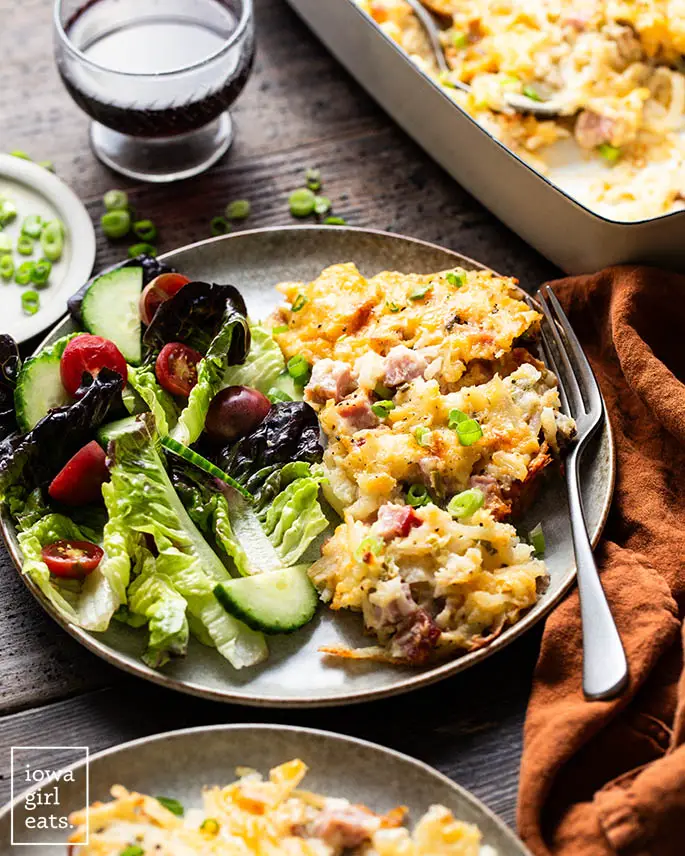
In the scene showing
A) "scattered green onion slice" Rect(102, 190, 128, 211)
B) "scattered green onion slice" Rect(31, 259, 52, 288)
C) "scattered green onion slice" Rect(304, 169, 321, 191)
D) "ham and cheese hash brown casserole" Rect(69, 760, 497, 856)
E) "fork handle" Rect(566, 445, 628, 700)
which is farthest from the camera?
"scattered green onion slice" Rect(304, 169, 321, 191)

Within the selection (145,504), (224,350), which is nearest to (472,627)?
(145,504)

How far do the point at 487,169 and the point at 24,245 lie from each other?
1.91 m

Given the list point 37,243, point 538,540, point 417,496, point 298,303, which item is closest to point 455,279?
point 298,303

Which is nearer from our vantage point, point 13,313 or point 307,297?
point 307,297

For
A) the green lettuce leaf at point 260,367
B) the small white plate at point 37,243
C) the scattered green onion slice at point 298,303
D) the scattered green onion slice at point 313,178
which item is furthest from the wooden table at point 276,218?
the green lettuce leaf at point 260,367

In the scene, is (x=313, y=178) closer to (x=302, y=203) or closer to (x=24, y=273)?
(x=302, y=203)

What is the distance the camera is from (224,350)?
137 inches

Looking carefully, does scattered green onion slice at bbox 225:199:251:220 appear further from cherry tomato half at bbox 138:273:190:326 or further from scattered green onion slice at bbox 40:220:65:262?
cherry tomato half at bbox 138:273:190:326

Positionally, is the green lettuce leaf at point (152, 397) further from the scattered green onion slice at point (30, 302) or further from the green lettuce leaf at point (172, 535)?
the scattered green onion slice at point (30, 302)

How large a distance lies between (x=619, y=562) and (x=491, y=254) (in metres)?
1.61

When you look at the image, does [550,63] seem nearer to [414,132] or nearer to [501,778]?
[414,132]

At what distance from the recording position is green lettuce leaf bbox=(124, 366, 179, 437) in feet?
10.9

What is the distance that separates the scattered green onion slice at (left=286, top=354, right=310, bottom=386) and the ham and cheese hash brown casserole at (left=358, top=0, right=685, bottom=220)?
1.42m

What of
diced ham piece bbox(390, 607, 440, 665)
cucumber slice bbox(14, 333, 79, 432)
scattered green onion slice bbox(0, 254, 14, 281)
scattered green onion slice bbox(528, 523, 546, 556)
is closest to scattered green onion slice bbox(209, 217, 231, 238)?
scattered green onion slice bbox(0, 254, 14, 281)
